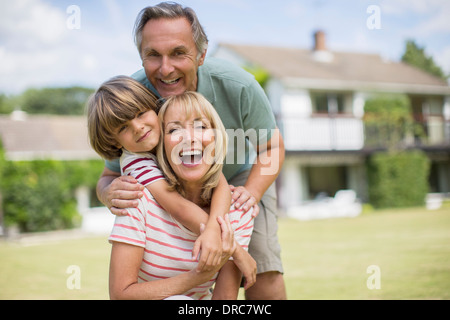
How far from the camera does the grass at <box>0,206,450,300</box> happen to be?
15.3ft

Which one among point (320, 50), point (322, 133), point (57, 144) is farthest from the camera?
point (320, 50)

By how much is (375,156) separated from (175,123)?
19321mm

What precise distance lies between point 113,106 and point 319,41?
2519cm

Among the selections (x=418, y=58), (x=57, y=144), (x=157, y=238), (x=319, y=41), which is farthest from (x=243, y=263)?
(x=418, y=58)

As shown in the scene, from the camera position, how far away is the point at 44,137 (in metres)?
24.8

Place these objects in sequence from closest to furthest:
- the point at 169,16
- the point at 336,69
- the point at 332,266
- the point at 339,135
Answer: the point at 169,16 < the point at 332,266 < the point at 339,135 < the point at 336,69

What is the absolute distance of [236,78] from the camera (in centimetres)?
290

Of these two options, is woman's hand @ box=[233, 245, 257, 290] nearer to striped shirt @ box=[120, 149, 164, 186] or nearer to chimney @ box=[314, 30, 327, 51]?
striped shirt @ box=[120, 149, 164, 186]

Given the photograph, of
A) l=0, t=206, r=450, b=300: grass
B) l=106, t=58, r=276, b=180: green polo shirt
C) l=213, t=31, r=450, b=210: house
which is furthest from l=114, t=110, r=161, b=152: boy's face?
l=213, t=31, r=450, b=210: house

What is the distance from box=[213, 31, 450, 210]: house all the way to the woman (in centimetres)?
1734

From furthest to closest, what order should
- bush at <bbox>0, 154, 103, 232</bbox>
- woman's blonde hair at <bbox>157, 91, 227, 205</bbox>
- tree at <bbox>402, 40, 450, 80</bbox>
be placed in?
1. tree at <bbox>402, 40, 450, 80</bbox>
2. bush at <bbox>0, 154, 103, 232</bbox>
3. woman's blonde hair at <bbox>157, 91, 227, 205</bbox>

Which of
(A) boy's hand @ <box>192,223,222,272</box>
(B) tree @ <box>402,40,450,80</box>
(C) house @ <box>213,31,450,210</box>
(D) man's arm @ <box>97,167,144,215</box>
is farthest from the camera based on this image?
(B) tree @ <box>402,40,450,80</box>

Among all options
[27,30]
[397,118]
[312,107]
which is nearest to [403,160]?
[397,118]

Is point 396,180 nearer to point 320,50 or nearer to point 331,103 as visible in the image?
point 331,103
